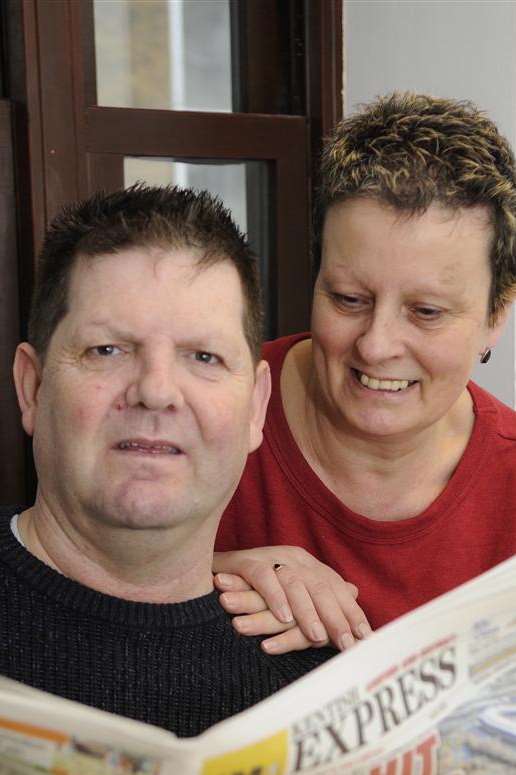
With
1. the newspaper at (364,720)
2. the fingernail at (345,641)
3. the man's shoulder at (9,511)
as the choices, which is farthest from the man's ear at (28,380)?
the fingernail at (345,641)

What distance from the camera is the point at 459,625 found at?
3.06ft

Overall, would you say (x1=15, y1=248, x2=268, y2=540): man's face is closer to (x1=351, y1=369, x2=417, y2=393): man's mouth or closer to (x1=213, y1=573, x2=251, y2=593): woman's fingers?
(x1=213, y1=573, x2=251, y2=593): woman's fingers

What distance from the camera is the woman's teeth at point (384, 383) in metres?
1.56

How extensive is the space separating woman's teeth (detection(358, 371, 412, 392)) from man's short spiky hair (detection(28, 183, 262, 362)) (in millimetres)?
342

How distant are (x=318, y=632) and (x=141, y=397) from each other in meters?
0.40

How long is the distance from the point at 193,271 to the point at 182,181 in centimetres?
111

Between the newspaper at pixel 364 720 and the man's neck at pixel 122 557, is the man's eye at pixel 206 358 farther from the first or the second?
the newspaper at pixel 364 720

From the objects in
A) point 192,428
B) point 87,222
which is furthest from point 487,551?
point 87,222

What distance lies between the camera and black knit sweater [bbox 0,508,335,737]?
1142 millimetres

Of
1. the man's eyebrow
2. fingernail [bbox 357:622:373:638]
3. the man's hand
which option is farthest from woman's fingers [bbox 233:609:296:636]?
the man's eyebrow

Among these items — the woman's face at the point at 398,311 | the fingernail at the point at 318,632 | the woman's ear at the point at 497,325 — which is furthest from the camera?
the woman's ear at the point at 497,325

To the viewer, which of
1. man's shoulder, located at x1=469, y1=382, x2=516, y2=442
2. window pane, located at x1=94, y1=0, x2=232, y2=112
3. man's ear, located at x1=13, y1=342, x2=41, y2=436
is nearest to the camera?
man's ear, located at x1=13, y1=342, x2=41, y2=436

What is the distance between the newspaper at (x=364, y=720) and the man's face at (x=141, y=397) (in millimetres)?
260

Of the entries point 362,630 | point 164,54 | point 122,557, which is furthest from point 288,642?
point 164,54
